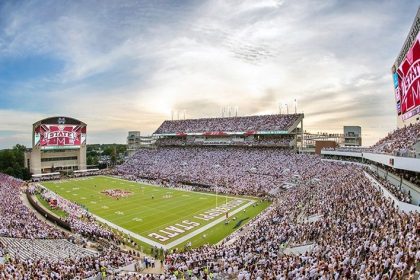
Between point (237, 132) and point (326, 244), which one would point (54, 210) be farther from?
point (237, 132)

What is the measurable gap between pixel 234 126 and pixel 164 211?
36770 mm

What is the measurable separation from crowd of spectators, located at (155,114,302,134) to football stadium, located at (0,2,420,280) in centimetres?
44

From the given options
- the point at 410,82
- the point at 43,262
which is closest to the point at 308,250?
the point at 43,262

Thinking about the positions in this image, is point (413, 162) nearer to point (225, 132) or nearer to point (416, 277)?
point (416, 277)

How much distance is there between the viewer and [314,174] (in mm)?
43344

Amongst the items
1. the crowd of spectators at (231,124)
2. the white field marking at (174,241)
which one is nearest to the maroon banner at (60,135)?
the crowd of spectators at (231,124)

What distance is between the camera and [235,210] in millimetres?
34406


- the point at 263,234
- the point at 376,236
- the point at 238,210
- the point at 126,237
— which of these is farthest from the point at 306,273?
the point at 238,210

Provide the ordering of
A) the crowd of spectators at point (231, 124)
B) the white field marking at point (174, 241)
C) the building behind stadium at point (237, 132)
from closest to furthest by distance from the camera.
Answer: the white field marking at point (174, 241) < the building behind stadium at point (237, 132) < the crowd of spectators at point (231, 124)

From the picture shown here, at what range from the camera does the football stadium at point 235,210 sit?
14.3m

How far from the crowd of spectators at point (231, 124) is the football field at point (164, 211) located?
23935 millimetres

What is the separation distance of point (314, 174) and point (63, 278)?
3557cm

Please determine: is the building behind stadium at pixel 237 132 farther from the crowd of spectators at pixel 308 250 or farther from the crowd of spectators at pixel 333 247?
the crowd of spectators at pixel 333 247

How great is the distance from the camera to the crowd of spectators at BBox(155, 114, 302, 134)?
61.9 m
